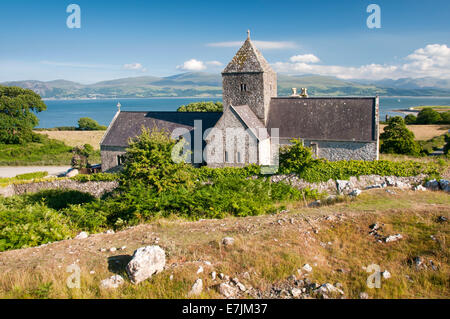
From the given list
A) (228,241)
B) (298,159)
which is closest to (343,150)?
(298,159)

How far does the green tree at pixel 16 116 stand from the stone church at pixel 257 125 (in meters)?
36.3

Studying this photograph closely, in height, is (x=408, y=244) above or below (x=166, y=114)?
below

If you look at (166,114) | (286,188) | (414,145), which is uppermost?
→ (166,114)

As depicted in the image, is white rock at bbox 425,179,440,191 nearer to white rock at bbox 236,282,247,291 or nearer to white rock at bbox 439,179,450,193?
white rock at bbox 439,179,450,193

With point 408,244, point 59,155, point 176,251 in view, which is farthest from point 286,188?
point 59,155

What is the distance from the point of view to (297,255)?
38.0 ft

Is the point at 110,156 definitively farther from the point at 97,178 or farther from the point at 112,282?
the point at 112,282

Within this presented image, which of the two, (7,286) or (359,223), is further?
(359,223)

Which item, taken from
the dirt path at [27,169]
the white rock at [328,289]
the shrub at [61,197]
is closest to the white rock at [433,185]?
the white rock at [328,289]

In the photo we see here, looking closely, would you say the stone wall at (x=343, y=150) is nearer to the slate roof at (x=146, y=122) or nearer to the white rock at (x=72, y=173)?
the slate roof at (x=146, y=122)

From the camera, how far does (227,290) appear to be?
9.59 meters

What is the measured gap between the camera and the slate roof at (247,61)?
34.2 m

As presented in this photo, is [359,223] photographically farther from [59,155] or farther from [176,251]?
[59,155]
